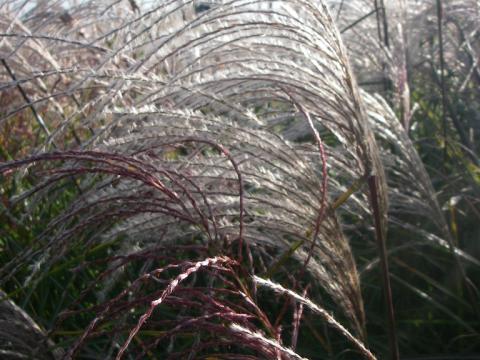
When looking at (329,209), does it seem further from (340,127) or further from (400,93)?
(400,93)

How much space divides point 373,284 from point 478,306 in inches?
13.9

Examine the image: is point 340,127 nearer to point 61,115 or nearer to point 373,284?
point 373,284

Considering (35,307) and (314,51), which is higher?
(314,51)

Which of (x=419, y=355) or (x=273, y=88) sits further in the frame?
(x=419, y=355)

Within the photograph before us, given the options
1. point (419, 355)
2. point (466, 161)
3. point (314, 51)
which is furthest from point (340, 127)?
point (466, 161)

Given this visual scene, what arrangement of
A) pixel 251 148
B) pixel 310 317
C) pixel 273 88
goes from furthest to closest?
1. pixel 310 317
2. pixel 273 88
3. pixel 251 148

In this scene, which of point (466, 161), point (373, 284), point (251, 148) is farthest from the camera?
point (466, 161)

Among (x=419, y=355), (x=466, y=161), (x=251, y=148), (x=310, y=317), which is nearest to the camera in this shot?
(x=251, y=148)

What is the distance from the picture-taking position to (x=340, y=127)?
1421 mm

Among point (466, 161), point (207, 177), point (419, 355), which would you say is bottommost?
point (419, 355)

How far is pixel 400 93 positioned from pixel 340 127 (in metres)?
1.12

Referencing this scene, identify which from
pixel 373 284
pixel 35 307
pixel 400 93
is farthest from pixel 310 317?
pixel 35 307

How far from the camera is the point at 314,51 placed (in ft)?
4.58

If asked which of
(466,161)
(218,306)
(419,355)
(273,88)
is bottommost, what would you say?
(419,355)
